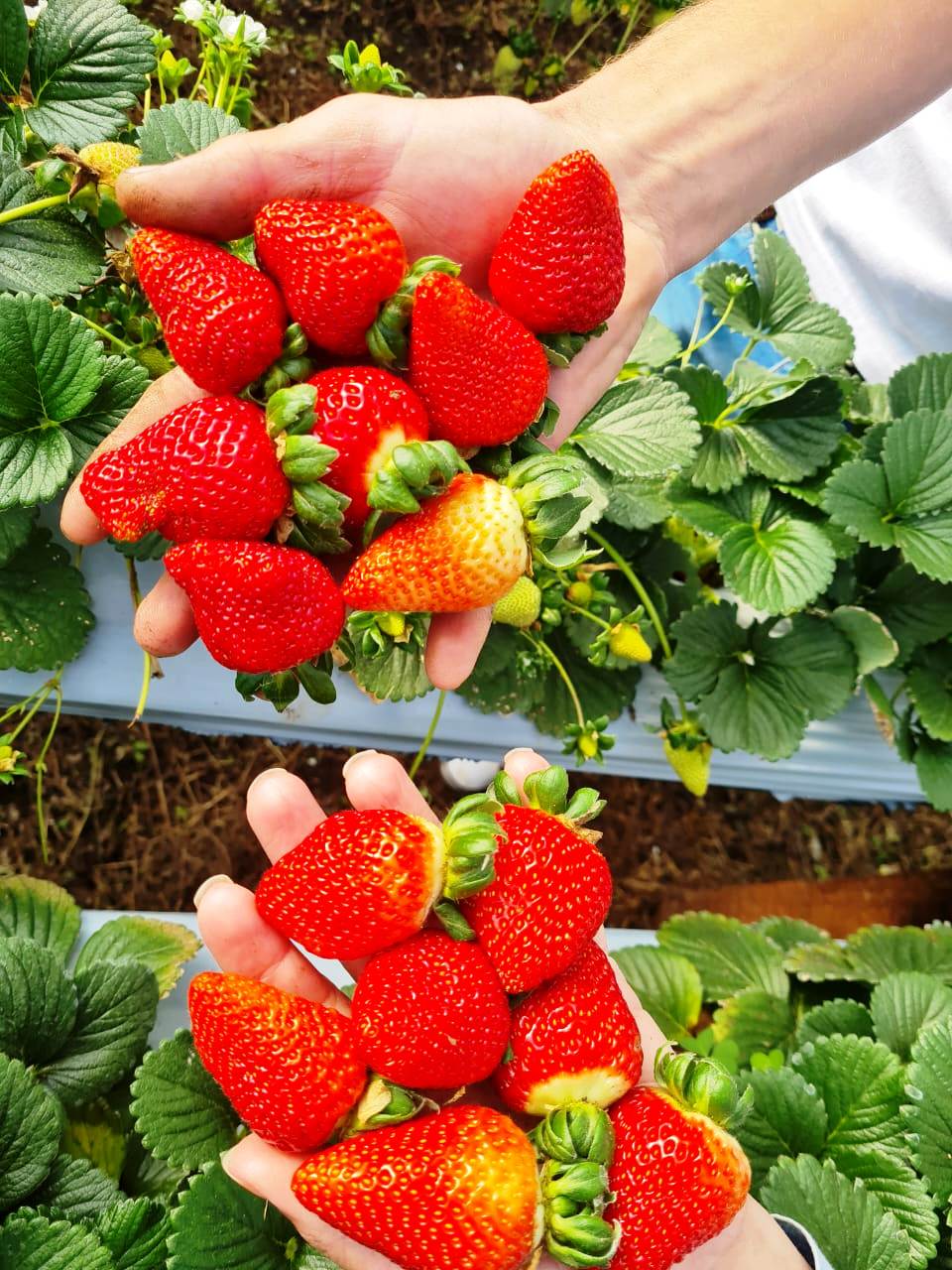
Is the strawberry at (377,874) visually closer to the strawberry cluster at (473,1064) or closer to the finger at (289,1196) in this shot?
the strawberry cluster at (473,1064)

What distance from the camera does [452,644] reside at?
86 centimetres

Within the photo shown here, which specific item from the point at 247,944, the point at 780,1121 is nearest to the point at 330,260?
the point at 247,944

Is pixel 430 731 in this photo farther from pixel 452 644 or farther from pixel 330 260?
pixel 330 260

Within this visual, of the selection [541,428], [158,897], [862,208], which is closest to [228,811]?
[158,897]

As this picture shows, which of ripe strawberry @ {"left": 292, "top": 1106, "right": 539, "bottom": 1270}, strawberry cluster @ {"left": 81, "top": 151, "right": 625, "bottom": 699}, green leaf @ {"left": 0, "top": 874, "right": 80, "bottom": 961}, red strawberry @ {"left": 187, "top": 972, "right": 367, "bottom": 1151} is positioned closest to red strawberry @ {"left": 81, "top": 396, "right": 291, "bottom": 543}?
strawberry cluster @ {"left": 81, "top": 151, "right": 625, "bottom": 699}

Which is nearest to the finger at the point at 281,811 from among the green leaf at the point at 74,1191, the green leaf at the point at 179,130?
the green leaf at the point at 74,1191

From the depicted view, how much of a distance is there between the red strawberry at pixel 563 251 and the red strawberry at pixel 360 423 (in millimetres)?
151

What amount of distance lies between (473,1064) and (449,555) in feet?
1.27

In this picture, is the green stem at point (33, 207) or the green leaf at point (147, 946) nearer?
the green stem at point (33, 207)

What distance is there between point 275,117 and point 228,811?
118 cm

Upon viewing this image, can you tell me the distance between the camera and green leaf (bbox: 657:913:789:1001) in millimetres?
1371

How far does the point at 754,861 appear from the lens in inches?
70.9

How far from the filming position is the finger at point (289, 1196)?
75cm

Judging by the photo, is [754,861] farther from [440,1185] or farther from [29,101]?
[29,101]
